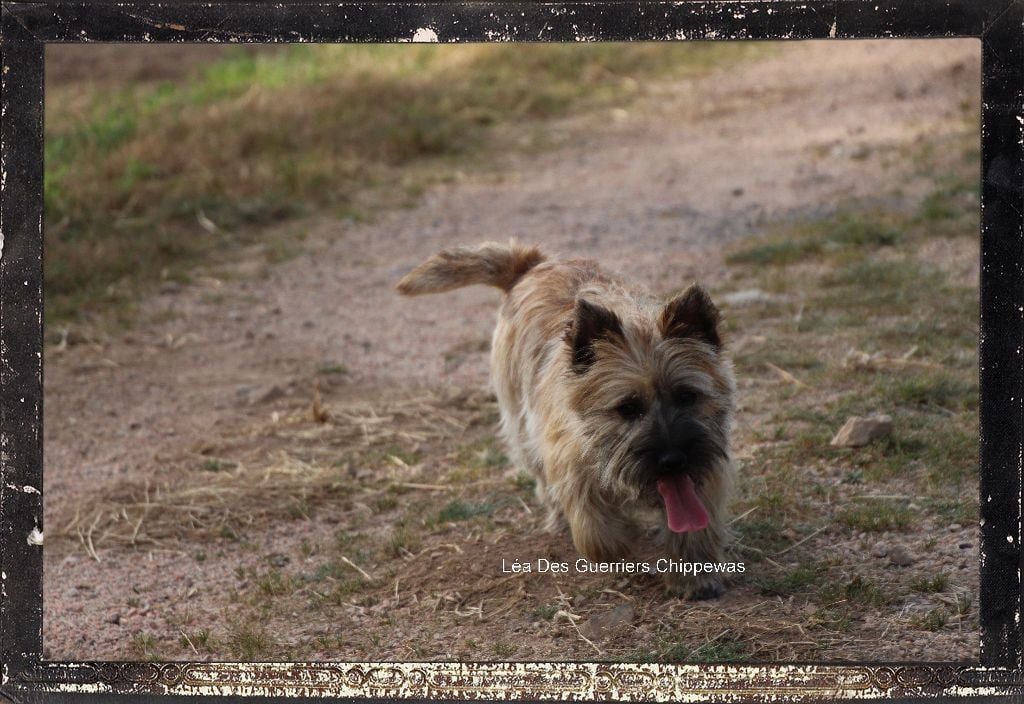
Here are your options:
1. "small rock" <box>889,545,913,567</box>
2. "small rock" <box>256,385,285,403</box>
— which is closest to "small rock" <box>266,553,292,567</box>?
"small rock" <box>256,385,285,403</box>

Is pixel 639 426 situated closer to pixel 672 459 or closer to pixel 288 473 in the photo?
pixel 672 459

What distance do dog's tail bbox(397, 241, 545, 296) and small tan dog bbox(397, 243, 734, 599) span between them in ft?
3.39

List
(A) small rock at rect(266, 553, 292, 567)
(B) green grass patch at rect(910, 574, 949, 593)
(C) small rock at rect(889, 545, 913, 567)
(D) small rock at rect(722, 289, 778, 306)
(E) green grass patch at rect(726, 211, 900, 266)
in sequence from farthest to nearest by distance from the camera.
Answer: (E) green grass patch at rect(726, 211, 900, 266)
(D) small rock at rect(722, 289, 778, 306)
(A) small rock at rect(266, 553, 292, 567)
(C) small rock at rect(889, 545, 913, 567)
(B) green grass patch at rect(910, 574, 949, 593)

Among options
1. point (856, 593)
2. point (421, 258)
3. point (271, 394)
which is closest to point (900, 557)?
point (856, 593)

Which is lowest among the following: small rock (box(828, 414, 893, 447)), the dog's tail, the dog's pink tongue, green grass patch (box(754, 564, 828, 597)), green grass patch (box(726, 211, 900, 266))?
green grass patch (box(754, 564, 828, 597))

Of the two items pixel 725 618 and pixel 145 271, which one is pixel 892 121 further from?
pixel 725 618

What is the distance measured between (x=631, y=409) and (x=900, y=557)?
3.80 ft

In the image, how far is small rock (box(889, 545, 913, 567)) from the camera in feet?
15.1

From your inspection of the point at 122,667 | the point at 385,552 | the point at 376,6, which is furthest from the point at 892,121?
the point at 122,667

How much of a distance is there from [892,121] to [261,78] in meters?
6.88

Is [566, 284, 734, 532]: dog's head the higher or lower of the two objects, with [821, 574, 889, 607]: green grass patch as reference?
higher

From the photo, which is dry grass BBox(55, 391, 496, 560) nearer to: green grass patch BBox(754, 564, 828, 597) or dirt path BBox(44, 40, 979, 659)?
dirt path BBox(44, 40, 979, 659)

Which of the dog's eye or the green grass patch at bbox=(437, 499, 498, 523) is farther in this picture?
the green grass patch at bbox=(437, 499, 498, 523)

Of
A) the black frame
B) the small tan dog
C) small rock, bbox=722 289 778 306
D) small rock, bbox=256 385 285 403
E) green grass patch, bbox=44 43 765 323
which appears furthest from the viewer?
green grass patch, bbox=44 43 765 323
